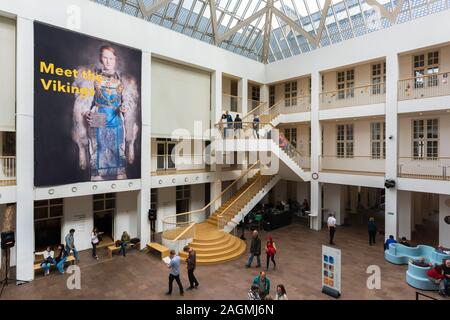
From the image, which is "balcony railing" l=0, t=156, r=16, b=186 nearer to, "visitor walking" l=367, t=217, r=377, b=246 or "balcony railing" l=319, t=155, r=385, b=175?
"balcony railing" l=319, t=155, r=385, b=175

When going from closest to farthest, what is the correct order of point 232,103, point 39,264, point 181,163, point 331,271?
point 331,271 < point 39,264 < point 181,163 < point 232,103

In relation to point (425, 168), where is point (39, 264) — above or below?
below

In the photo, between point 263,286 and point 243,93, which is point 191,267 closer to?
point 263,286

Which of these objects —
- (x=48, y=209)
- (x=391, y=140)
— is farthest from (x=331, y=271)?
(x=48, y=209)

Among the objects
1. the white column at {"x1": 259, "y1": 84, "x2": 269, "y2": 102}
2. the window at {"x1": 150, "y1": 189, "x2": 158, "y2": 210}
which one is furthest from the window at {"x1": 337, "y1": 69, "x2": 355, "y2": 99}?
the window at {"x1": 150, "y1": 189, "x2": 158, "y2": 210}

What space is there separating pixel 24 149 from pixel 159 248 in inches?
255

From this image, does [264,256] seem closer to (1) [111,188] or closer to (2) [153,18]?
(1) [111,188]

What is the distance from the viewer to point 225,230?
14859 millimetres

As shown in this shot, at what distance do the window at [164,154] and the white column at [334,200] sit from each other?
33.2 feet

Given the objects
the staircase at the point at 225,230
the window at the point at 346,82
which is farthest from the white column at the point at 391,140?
the staircase at the point at 225,230

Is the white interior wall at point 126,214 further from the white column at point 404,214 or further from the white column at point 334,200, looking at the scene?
the white column at point 404,214

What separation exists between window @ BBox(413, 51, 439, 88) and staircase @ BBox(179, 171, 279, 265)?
363 inches

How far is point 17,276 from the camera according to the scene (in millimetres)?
9961
